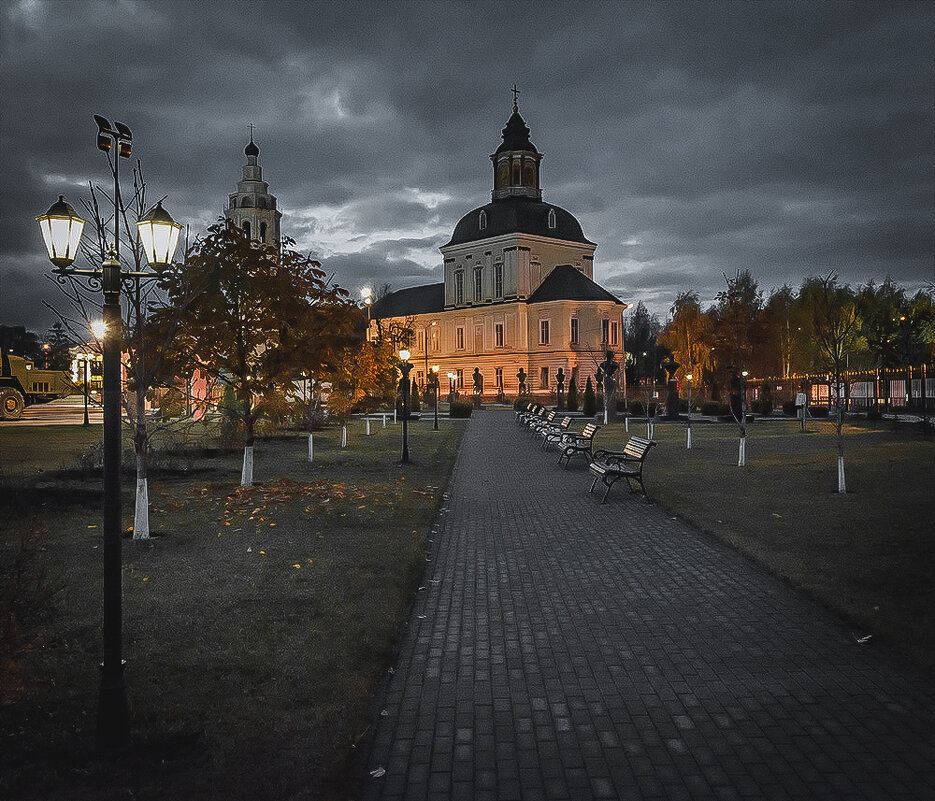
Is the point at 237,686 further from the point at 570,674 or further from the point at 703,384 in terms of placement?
the point at 703,384

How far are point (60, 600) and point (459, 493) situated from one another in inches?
345

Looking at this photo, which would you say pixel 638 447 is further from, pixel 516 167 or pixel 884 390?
pixel 516 167

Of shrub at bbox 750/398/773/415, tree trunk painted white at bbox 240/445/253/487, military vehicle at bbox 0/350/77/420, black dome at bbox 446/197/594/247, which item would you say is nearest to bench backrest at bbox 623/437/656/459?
tree trunk painted white at bbox 240/445/253/487

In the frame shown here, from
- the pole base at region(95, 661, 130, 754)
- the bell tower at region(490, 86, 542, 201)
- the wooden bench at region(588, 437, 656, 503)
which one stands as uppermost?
the bell tower at region(490, 86, 542, 201)

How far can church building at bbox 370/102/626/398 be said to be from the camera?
78.7m

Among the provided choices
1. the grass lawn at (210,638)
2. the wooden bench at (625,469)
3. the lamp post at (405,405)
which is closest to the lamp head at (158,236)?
the grass lawn at (210,638)

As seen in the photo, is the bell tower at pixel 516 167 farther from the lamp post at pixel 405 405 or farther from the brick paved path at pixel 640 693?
the brick paved path at pixel 640 693

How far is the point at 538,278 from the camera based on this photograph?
82.2 m

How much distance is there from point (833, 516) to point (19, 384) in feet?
162

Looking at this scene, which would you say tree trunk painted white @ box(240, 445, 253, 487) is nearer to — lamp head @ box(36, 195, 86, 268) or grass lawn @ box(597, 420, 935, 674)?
grass lawn @ box(597, 420, 935, 674)

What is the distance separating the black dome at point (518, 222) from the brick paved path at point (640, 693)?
75.9 meters

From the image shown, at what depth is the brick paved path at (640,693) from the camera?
403cm

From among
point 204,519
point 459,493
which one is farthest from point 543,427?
point 204,519

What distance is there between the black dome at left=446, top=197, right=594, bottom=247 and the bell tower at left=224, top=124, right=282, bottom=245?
2094cm
